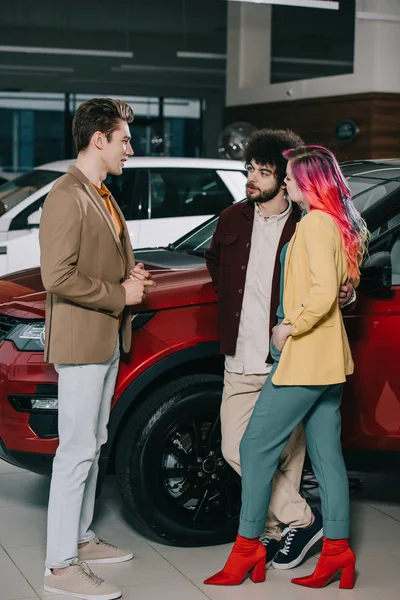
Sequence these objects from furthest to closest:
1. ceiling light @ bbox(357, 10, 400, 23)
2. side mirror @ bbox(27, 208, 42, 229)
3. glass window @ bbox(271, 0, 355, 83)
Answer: glass window @ bbox(271, 0, 355, 83) < ceiling light @ bbox(357, 10, 400, 23) < side mirror @ bbox(27, 208, 42, 229)

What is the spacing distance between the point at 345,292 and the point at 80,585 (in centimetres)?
138

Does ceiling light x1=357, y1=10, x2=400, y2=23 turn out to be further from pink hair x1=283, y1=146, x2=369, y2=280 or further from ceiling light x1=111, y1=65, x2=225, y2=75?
ceiling light x1=111, y1=65, x2=225, y2=75

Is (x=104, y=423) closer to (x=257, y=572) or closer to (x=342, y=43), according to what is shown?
(x=257, y=572)

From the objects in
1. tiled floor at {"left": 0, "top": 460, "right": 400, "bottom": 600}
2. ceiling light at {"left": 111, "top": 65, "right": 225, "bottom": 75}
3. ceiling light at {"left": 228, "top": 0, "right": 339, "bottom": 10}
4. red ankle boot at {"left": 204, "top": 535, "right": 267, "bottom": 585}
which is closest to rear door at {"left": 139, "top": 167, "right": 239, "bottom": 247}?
ceiling light at {"left": 228, "top": 0, "right": 339, "bottom": 10}

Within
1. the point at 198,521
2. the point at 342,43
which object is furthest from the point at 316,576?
the point at 342,43

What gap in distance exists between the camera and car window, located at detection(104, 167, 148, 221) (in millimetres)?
8273

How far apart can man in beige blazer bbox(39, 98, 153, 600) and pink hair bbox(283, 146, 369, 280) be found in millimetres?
621

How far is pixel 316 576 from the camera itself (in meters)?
3.74

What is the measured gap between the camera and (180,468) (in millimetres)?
4094

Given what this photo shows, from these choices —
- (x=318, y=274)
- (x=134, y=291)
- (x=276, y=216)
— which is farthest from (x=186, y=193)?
(x=318, y=274)

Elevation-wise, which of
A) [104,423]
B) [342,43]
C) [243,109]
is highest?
[342,43]

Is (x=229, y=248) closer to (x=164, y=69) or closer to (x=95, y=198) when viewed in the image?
(x=95, y=198)

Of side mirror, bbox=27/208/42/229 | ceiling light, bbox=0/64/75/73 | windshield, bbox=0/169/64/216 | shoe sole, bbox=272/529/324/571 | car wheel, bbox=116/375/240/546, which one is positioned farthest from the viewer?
ceiling light, bbox=0/64/75/73

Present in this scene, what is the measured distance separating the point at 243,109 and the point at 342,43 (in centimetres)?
158
